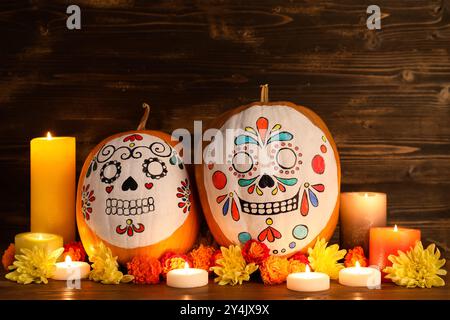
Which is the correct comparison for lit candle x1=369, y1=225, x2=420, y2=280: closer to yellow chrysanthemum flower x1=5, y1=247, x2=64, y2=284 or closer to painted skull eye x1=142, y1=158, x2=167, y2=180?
painted skull eye x1=142, y1=158, x2=167, y2=180

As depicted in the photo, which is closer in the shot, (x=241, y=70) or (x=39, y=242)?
(x=39, y=242)

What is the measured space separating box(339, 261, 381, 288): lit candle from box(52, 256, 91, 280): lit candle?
0.48 meters

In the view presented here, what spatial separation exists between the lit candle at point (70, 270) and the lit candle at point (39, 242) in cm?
4

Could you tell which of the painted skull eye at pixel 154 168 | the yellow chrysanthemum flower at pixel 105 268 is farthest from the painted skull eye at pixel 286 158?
the yellow chrysanthemum flower at pixel 105 268

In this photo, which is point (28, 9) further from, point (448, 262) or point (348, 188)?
point (448, 262)

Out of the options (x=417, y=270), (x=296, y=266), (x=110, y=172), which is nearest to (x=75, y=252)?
(x=110, y=172)

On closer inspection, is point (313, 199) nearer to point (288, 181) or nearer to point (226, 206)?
point (288, 181)

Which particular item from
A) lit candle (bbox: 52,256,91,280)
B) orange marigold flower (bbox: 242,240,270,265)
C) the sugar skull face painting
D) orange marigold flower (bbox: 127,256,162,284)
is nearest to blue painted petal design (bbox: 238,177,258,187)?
the sugar skull face painting

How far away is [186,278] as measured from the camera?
1164mm

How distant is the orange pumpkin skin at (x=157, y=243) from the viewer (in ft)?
4.09

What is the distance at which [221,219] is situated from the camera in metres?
1.26

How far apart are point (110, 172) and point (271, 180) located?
0.31 m

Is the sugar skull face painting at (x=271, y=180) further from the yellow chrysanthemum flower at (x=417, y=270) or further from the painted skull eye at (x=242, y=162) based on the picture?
the yellow chrysanthemum flower at (x=417, y=270)

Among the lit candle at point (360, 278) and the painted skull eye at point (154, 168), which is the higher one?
the painted skull eye at point (154, 168)
